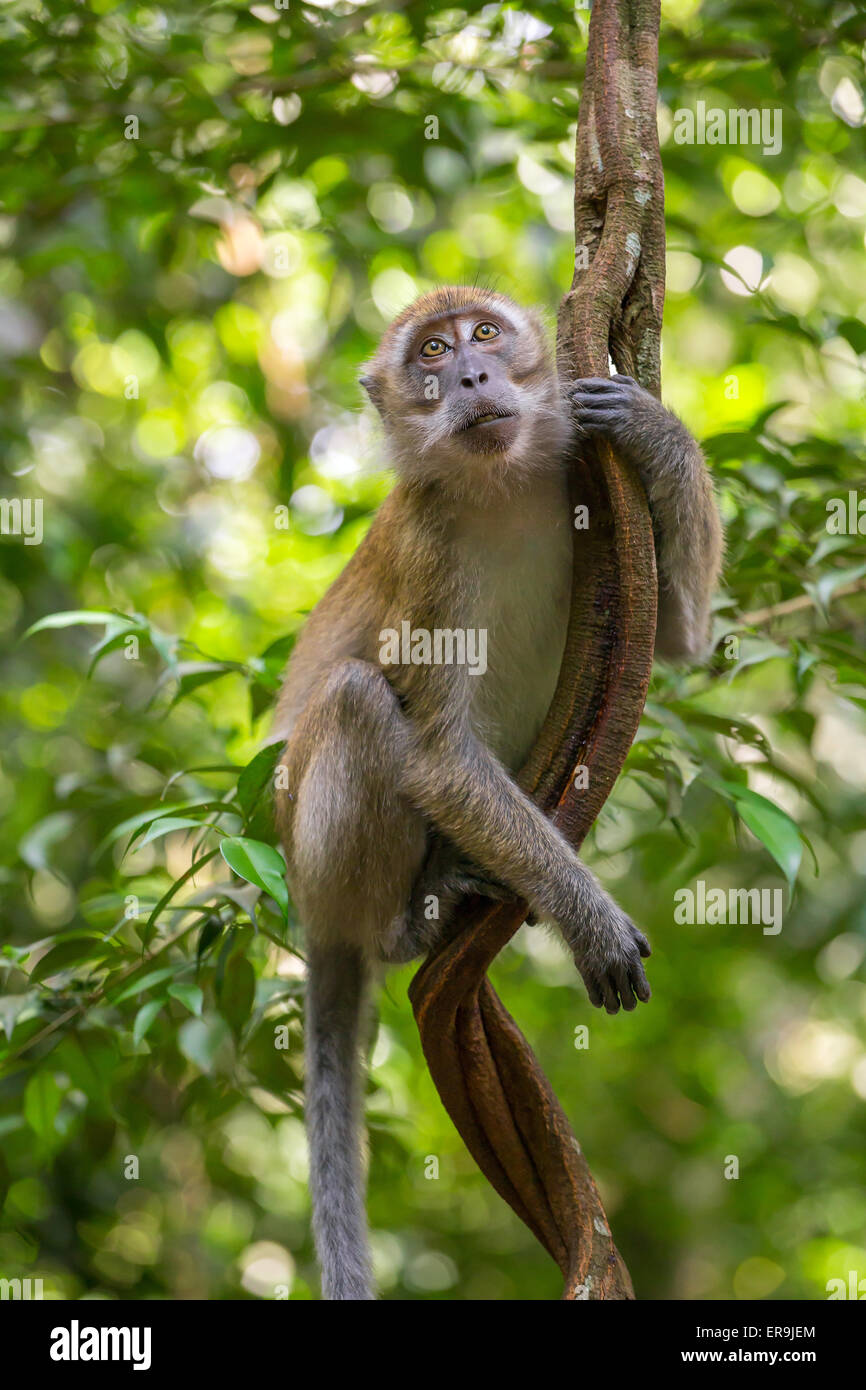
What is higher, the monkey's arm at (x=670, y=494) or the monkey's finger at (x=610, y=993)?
the monkey's arm at (x=670, y=494)

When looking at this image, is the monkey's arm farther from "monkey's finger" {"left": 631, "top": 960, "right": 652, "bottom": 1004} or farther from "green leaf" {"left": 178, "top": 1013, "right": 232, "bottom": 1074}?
"green leaf" {"left": 178, "top": 1013, "right": 232, "bottom": 1074}

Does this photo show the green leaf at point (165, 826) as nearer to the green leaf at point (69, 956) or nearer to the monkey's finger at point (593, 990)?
the green leaf at point (69, 956)

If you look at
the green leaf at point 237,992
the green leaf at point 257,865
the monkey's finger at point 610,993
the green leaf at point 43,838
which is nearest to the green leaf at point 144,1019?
the green leaf at point 237,992

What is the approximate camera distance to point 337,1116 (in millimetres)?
4945

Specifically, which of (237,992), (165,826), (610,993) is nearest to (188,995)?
(237,992)

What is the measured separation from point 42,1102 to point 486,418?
2.95 meters

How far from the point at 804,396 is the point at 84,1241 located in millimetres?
8626

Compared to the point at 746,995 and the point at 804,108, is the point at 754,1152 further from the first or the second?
the point at 804,108

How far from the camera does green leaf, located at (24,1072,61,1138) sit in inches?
181

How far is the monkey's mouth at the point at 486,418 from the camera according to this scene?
4.59 meters

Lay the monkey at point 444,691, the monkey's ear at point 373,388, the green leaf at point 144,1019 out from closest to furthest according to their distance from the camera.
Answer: the green leaf at point 144,1019 < the monkey at point 444,691 < the monkey's ear at point 373,388

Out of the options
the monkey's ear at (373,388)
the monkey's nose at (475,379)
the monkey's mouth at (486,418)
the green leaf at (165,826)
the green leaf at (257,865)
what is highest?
the monkey's ear at (373,388)

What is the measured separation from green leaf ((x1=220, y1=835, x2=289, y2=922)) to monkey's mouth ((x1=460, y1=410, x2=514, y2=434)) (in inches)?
70.3

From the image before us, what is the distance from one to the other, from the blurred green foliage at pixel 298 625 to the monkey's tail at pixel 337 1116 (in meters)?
0.23
